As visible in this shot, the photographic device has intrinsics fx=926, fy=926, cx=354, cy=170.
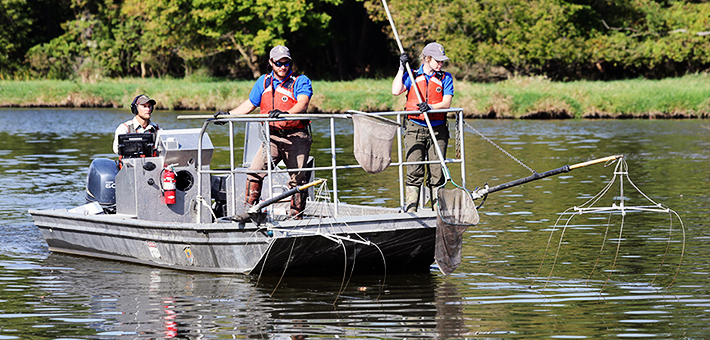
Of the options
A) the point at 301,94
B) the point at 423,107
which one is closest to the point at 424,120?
the point at 423,107

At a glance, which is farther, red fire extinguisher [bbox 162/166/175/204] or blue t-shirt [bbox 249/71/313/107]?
red fire extinguisher [bbox 162/166/175/204]

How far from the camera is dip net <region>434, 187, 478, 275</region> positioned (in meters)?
8.39

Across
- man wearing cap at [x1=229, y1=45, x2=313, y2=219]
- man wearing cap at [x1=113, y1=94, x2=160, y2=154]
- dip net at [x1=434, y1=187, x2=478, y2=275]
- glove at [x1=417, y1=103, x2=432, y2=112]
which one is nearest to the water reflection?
dip net at [x1=434, y1=187, x2=478, y2=275]

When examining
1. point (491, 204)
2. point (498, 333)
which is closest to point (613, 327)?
point (498, 333)

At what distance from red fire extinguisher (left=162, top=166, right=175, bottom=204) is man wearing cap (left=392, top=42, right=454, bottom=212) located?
2.40 meters

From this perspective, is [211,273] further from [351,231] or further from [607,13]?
[607,13]

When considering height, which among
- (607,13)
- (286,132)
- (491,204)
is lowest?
(491,204)

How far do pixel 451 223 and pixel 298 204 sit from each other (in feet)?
5.34

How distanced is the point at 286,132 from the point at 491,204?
5982 mm

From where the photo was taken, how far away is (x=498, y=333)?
707cm

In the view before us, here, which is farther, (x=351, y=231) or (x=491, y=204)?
(x=491, y=204)

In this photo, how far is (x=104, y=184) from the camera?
A: 34.8ft

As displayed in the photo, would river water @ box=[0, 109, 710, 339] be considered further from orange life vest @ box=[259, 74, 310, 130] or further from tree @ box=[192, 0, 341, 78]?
tree @ box=[192, 0, 341, 78]

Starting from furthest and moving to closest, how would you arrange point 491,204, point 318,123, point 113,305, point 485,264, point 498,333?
point 318,123
point 491,204
point 485,264
point 113,305
point 498,333
